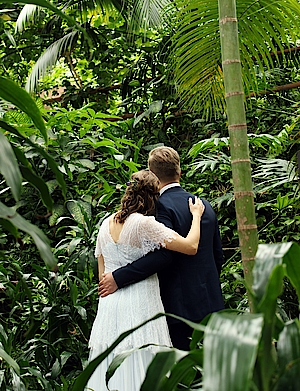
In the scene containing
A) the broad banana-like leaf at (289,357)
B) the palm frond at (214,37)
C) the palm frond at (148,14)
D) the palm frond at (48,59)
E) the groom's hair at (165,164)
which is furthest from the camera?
the palm frond at (48,59)

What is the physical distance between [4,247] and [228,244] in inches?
73.2

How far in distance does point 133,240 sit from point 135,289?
0.72 ft

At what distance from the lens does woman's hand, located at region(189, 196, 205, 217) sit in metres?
2.81

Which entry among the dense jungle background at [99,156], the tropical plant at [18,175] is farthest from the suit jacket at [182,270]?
the tropical plant at [18,175]

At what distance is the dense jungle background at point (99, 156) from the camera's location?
3.32m

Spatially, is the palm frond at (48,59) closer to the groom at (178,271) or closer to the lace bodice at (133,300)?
the groom at (178,271)

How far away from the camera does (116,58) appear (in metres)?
6.48

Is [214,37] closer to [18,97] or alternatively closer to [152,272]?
[152,272]

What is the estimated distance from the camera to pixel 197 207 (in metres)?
2.83

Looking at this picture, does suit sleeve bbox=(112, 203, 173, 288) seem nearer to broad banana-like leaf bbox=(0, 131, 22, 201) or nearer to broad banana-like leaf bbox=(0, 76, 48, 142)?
broad banana-like leaf bbox=(0, 76, 48, 142)

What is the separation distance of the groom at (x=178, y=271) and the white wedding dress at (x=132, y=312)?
0.05 metres

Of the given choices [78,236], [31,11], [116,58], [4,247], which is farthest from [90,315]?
[116,58]

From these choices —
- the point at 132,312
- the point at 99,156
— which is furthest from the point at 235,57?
the point at 99,156

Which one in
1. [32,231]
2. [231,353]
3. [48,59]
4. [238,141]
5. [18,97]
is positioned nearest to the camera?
[231,353]
